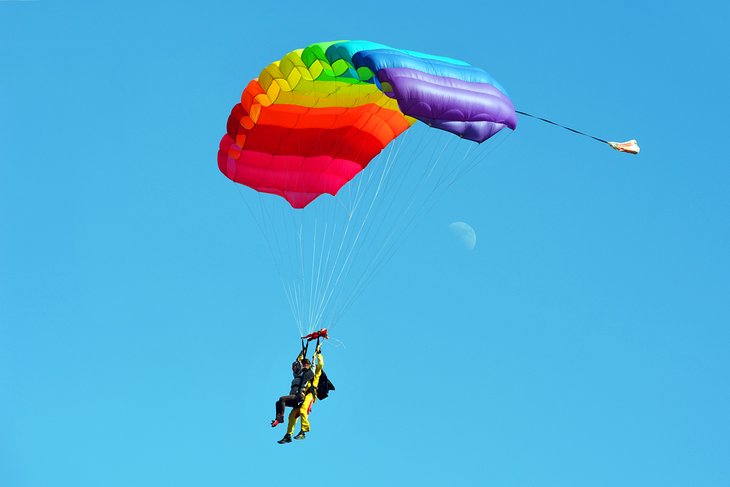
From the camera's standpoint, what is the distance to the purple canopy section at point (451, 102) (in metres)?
21.8

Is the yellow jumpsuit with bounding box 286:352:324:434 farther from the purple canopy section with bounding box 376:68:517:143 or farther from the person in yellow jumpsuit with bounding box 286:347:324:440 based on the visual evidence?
the purple canopy section with bounding box 376:68:517:143

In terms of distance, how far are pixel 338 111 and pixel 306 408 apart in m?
4.83

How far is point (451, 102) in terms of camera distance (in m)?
22.2

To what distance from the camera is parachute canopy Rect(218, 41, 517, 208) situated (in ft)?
72.7

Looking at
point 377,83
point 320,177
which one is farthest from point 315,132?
point 377,83

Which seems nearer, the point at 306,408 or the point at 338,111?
the point at 306,408

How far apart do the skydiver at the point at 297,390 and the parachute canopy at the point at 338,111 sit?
11.5 ft

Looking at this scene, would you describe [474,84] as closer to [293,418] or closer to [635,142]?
[635,142]

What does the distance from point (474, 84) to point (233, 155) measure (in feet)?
15.0

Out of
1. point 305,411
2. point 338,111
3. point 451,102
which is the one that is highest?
point 338,111

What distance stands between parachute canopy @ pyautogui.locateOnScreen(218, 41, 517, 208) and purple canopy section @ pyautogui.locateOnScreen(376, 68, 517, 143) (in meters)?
0.01

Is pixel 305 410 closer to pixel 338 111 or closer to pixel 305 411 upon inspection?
pixel 305 411

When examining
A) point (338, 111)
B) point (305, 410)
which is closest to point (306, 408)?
point (305, 410)

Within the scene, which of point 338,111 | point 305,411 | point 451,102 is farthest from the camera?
point 338,111
